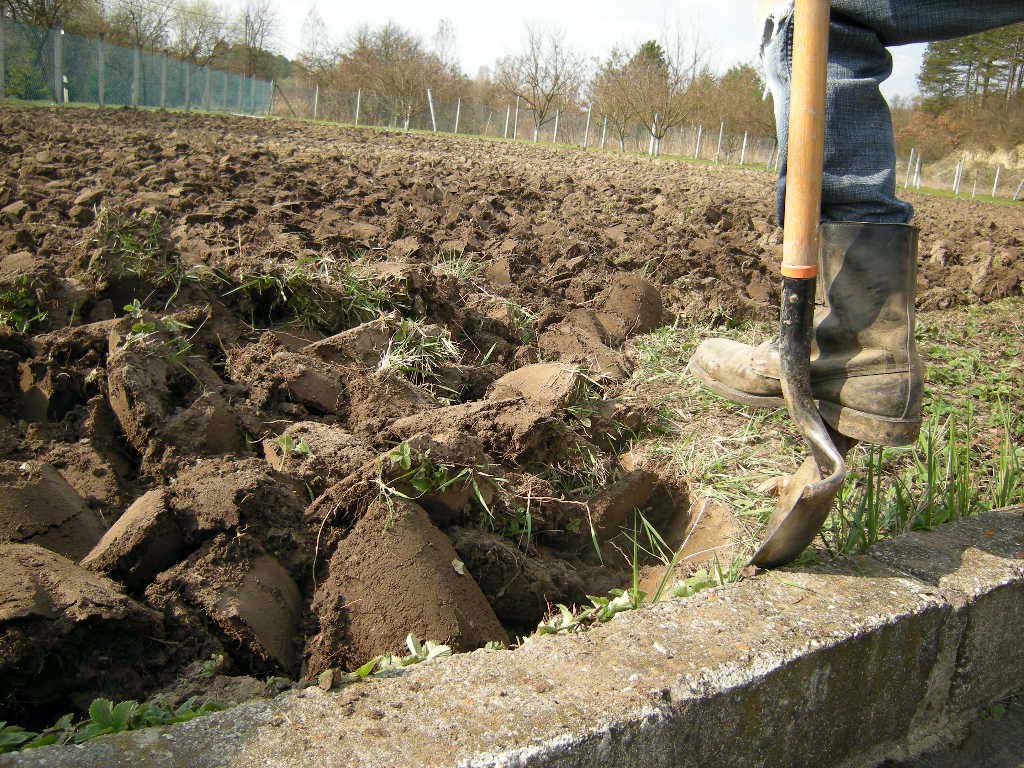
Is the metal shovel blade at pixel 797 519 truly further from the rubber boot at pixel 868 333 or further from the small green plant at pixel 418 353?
the small green plant at pixel 418 353

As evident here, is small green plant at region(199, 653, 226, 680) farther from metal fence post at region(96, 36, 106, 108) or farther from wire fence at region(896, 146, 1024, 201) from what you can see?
wire fence at region(896, 146, 1024, 201)

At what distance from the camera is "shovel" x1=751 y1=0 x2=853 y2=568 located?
1.75 metres

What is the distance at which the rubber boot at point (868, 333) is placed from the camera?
194 centimetres

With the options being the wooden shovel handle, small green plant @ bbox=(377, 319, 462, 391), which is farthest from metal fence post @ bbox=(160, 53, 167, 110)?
the wooden shovel handle

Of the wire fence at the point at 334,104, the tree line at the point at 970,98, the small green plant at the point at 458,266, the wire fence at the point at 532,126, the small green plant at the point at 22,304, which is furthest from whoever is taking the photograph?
the wire fence at the point at 532,126

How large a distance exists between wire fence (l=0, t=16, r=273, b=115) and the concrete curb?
1047 inches

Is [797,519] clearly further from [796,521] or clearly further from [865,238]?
[865,238]

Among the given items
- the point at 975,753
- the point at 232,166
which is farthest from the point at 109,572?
the point at 232,166

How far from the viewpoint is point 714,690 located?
1.40 meters

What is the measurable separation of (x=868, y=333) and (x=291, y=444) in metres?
1.60

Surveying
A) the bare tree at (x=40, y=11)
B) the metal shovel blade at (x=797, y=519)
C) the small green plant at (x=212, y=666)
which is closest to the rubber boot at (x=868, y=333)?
the metal shovel blade at (x=797, y=519)

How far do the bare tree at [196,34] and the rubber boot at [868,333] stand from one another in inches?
1959

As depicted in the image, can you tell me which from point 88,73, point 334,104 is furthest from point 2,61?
point 334,104

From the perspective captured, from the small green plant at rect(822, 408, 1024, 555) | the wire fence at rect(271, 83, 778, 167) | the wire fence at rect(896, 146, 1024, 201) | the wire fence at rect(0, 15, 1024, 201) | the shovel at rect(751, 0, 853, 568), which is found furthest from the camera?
the wire fence at rect(271, 83, 778, 167)
